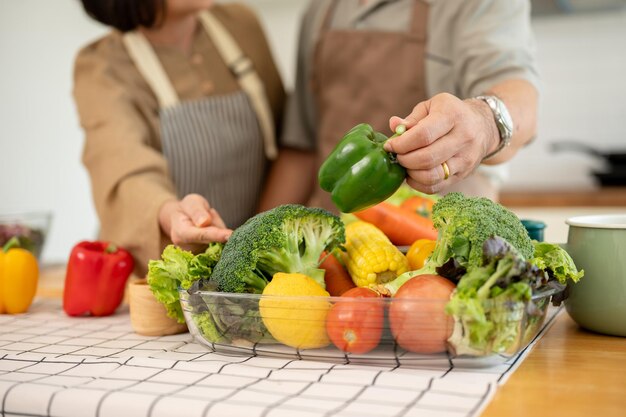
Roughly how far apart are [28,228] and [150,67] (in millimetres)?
522

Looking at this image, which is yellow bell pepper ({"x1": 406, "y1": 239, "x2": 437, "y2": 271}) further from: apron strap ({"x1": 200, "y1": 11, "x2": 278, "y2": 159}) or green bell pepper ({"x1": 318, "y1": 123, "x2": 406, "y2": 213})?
apron strap ({"x1": 200, "y1": 11, "x2": 278, "y2": 159})

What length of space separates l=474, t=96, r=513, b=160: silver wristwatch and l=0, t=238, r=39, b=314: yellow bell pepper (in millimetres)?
902

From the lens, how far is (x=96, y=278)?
1266 mm

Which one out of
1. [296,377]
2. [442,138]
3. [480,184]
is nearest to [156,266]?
[296,377]

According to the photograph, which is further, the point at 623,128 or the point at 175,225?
the point at 623,128

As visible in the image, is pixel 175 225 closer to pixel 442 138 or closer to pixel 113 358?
pixel 113 358

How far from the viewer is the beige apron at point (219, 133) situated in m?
1.78

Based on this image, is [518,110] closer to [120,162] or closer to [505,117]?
[505,117]

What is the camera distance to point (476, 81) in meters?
1.51

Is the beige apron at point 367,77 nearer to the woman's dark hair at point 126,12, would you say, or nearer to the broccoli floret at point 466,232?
the woman's dark hair at point 126,12

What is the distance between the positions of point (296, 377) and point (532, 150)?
2816 mm

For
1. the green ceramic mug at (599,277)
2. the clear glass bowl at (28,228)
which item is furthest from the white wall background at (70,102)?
the green ceramic mug at (599,277)

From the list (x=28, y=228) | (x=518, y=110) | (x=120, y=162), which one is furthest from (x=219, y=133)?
(x=518, y=110)

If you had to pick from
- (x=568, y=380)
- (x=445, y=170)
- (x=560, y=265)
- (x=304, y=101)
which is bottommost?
(x=568, y=380)
